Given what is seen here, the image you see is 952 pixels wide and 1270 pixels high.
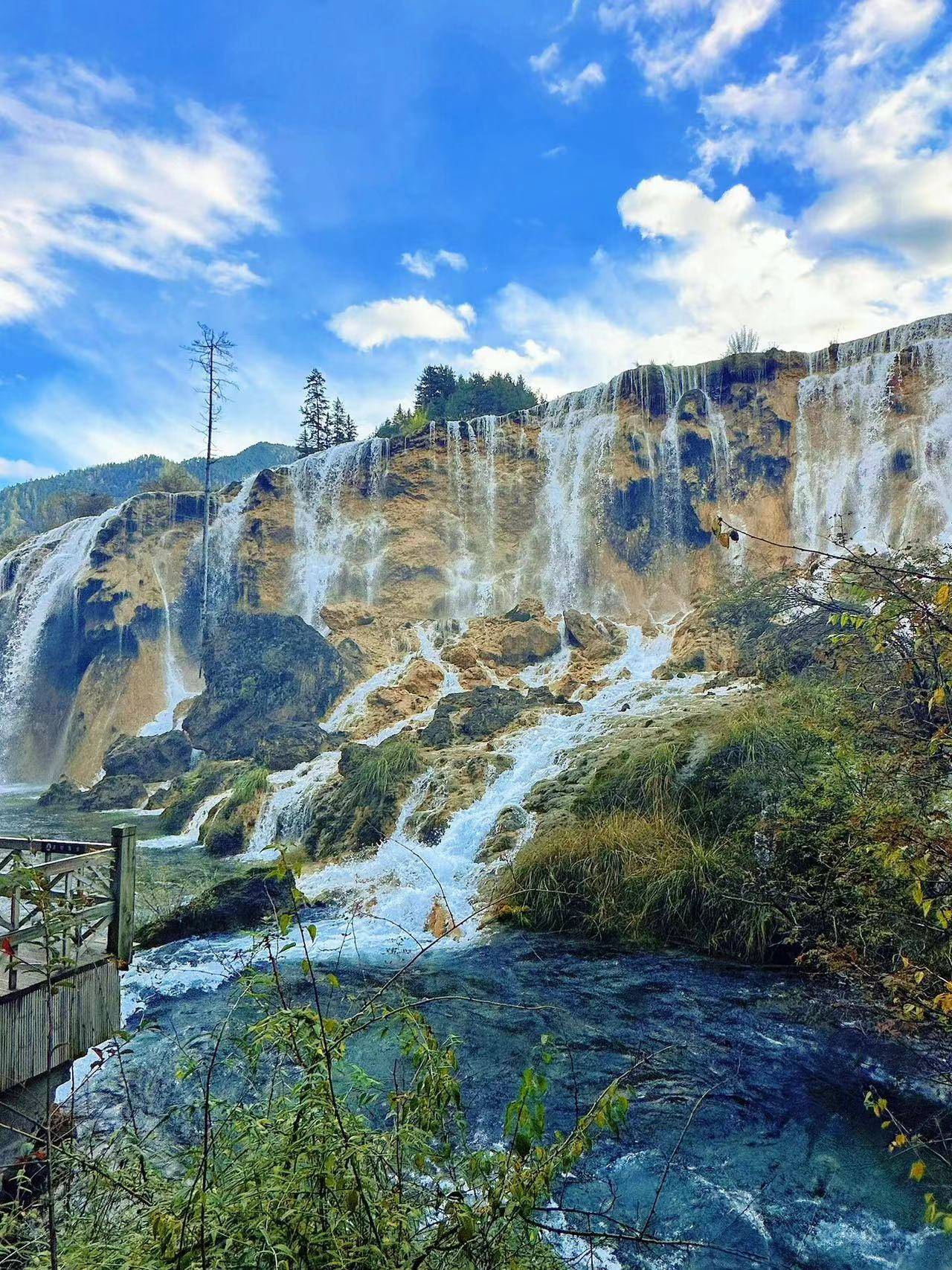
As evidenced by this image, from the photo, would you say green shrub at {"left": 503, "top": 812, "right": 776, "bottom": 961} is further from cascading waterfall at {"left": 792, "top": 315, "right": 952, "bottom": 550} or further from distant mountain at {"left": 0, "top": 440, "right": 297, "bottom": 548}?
distant mountain at {"left": 0, "top": 440, "right": 297, "bottom": 548}

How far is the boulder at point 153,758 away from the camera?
23656mm

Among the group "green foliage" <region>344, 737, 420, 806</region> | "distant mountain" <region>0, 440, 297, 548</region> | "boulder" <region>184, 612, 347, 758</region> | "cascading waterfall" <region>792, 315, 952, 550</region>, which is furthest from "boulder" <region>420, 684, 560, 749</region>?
"distant mountain" <region>0, 440, 297, 548</region>

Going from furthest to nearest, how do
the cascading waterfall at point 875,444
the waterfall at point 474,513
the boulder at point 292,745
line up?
the waterfall at point 474,513 < the cascading waterfall at point 875,444 < the boulder at point 292,745

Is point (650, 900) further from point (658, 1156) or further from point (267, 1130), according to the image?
point (267, 1130)

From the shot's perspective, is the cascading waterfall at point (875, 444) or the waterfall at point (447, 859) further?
the cascading waterfall at point (875, 444)

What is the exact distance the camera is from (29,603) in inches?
1239

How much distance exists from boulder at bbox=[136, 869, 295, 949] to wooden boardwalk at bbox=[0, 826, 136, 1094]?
13.0 feet

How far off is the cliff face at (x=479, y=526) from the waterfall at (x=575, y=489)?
7 centimetres

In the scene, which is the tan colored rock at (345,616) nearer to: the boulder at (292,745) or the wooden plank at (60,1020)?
the boulder at (292,745)

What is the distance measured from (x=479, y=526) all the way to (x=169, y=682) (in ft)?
47.7

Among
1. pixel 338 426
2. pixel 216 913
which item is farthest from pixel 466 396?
pixel 216 913

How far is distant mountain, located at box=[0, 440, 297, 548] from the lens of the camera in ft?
289

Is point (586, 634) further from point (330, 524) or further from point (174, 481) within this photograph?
point (174, 481)

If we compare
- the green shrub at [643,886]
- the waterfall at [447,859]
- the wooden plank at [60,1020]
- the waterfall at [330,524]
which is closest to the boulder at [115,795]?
the waterfall at [330,524]
